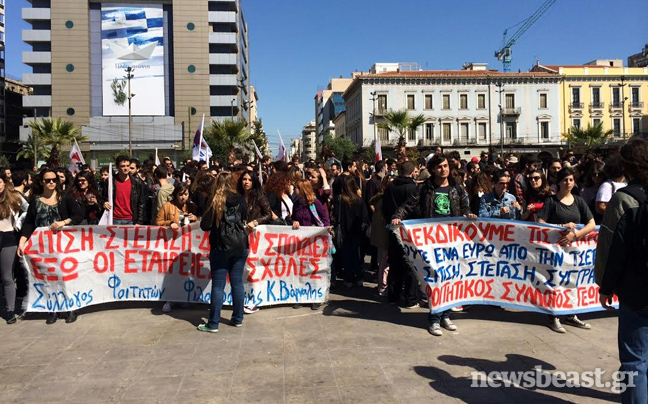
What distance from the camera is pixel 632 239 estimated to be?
2996 millimetres

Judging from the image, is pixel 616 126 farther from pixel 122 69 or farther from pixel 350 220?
pixel 350 220

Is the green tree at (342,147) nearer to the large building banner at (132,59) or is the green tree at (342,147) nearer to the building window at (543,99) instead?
the building window at (543,99)

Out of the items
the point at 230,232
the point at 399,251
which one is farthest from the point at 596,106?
→ the point at 230,232

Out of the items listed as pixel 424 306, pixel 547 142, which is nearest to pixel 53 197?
pixel 424 306

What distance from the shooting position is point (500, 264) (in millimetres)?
5664

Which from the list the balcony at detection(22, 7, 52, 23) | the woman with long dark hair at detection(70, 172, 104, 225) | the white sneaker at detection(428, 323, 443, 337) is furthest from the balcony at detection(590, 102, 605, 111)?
the balcony at detection(22, 7, 52, 23)

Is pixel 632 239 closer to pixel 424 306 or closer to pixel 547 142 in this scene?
pixel 424 306

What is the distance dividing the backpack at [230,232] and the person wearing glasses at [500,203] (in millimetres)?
3058

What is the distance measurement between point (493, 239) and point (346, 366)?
2340 millimetres

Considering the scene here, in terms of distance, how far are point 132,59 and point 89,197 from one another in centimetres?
6815

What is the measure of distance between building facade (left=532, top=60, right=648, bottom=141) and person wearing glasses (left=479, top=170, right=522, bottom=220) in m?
65.3

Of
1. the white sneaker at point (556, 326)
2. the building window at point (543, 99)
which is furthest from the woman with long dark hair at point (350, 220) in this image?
the building window at point (543, 99)

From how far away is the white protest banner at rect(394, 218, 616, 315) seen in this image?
18.1 ft

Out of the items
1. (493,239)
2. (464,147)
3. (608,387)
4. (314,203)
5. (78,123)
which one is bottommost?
(608,387)
